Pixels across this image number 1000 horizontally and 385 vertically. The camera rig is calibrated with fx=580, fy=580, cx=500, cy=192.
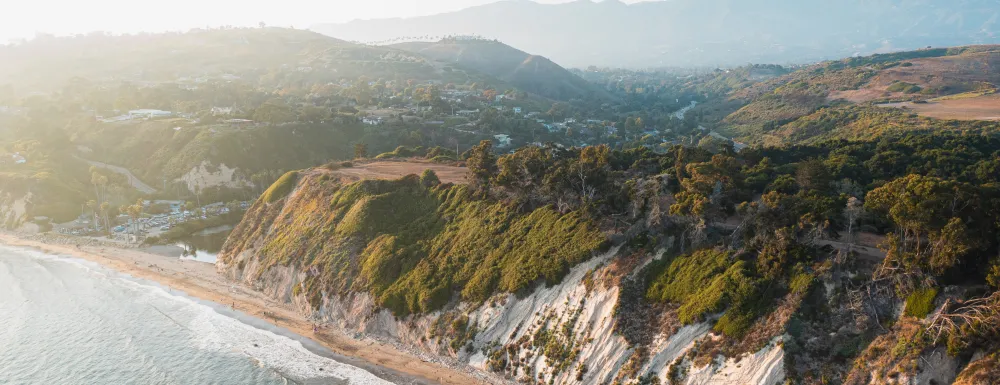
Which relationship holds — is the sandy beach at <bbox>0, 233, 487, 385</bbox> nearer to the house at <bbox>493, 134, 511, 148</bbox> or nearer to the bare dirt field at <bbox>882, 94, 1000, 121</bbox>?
the house at <bbox>493, 134, 511, 148</bbox>

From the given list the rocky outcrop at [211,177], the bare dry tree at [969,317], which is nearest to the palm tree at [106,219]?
the rocky outcrop at [211,177]

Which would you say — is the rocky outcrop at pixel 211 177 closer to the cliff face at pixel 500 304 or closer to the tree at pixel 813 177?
the cliff face at pixel 500 304

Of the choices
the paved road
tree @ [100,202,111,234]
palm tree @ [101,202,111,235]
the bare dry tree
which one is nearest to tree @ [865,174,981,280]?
the bare dry tree

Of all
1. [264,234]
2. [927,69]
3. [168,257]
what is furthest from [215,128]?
[927,69]

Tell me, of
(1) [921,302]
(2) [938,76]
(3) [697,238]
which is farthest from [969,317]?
(2) [938,76]

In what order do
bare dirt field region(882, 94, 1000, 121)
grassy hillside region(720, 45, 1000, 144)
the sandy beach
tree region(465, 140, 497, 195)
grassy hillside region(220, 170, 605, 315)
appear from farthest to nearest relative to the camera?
grassy hillside region(720, 45, 1000, 144) < bare dirt field region(882, 94, 1000, 121) < tree region(465, 140, 497, 195) < grassy hillside region(220, 170, 605, 315) < the sandy beach
